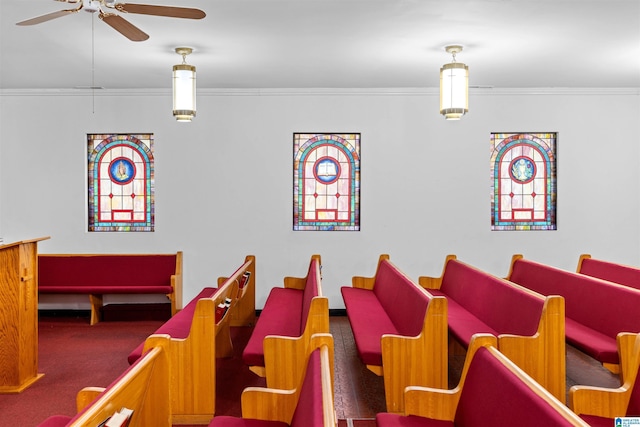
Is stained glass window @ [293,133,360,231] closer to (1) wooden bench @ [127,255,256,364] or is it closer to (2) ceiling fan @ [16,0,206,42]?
(1) wooden bench @ [127,255,256,364]

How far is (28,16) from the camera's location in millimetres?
3984

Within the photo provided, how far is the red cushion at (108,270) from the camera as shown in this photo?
21.1 feet

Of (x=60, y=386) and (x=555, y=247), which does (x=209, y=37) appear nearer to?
(x=60, y=386)

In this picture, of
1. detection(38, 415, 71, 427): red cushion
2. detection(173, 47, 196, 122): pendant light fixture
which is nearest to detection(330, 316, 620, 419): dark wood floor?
detection(38, 415, 71, 427): red cushion

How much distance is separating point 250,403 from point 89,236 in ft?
16.1

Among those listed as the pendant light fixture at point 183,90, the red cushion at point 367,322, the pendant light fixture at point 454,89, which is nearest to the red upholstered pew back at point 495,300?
the red cushion at point 367,322

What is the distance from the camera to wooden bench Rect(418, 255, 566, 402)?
10.4ft

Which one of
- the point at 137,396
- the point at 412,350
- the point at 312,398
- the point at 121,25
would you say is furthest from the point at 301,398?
the point at 121,25

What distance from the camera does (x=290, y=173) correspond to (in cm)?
661

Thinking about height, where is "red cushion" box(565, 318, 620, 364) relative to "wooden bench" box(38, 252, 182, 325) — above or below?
below

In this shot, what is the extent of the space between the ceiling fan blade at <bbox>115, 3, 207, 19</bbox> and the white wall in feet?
11.9

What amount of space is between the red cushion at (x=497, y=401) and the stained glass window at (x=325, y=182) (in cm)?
436

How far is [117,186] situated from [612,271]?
5681mm

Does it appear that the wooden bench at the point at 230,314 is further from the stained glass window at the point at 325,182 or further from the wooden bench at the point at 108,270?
the stained glass window at the point at 325,182
